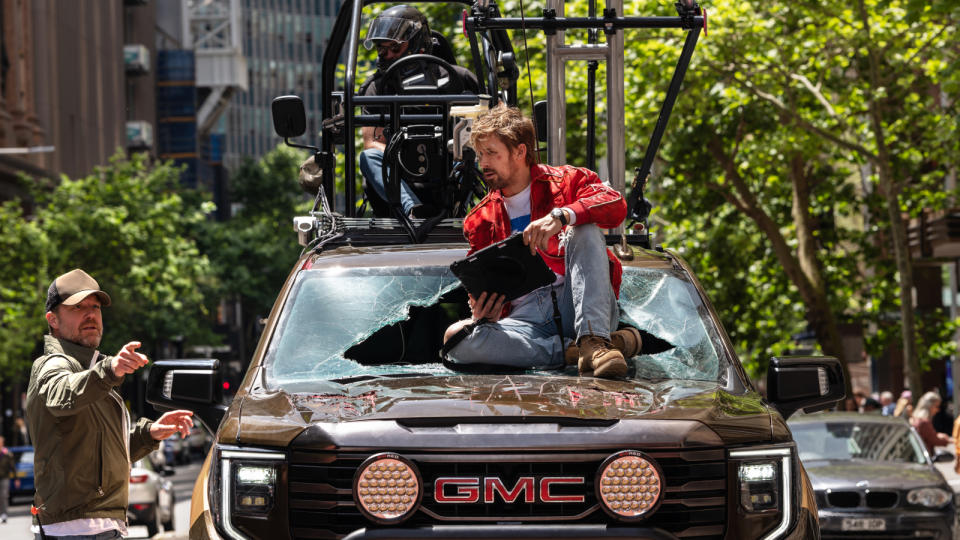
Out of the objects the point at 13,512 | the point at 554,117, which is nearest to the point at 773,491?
the point at 554,117

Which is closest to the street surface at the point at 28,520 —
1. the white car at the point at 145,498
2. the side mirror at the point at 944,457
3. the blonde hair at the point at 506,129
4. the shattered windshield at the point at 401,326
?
the white car at the point at 145,498

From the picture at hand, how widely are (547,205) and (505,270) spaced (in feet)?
1.16

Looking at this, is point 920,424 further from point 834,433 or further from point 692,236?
point 692,236

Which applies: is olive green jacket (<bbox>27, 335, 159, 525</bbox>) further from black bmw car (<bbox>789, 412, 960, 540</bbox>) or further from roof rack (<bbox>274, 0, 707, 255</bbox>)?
black bmw car (<bbox>789, 412, 960, 540</bbox>)

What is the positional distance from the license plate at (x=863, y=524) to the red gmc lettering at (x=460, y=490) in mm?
9008

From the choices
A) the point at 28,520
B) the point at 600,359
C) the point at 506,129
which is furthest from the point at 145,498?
the point at 600,359

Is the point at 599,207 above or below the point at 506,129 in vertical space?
below

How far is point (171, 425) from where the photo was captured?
6.36m

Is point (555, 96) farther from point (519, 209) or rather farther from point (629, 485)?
point (629, 485)

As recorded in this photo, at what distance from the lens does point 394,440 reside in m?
4.56

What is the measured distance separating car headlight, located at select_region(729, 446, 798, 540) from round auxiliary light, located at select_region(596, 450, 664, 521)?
11.0 inches

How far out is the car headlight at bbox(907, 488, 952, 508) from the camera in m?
13.1

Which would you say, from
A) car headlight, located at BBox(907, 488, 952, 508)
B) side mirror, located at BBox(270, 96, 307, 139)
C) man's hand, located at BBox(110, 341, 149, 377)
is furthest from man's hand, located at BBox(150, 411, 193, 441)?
car headlight, located at BBox(907, 488, 952, 508)

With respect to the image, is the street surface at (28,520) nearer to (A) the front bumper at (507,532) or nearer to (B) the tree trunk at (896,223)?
(B) the tree trunk at (896,223)
